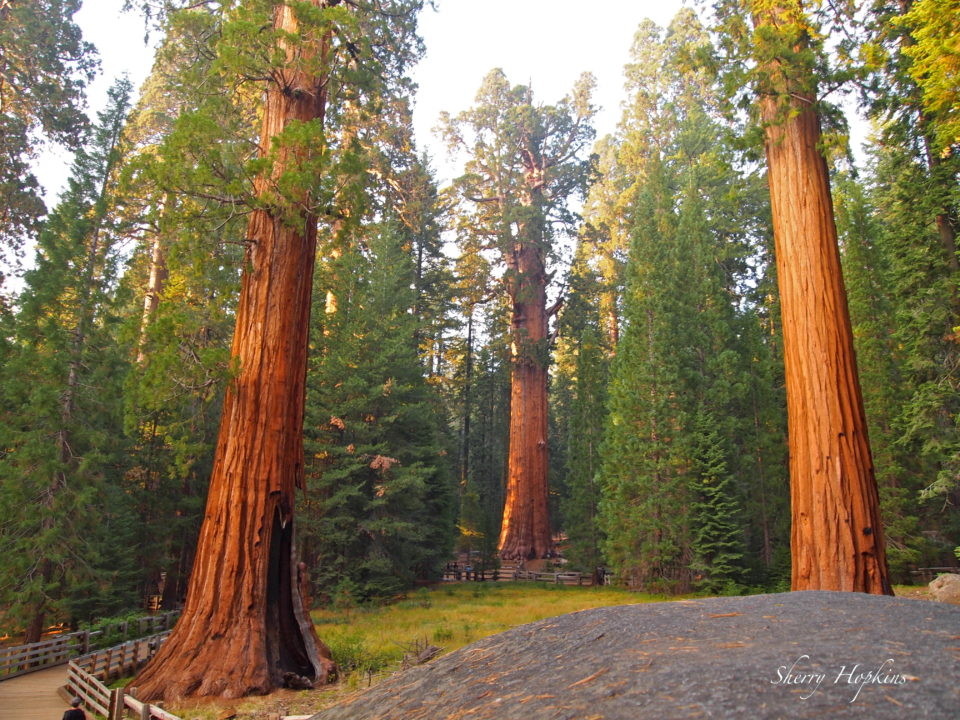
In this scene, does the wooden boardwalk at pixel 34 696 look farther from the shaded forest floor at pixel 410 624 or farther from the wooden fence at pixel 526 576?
the wooden fence at pixel 526 576

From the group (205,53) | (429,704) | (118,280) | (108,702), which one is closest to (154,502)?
(118,280)

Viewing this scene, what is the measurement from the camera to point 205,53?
11.0 metres

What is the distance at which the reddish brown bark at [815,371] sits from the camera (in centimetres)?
745

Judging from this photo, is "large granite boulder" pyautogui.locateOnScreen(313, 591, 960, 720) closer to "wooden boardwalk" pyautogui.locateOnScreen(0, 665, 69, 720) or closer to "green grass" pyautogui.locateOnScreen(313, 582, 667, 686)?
"green grass" pyautogui.locateOnScreen(313, 582, 667, 686)

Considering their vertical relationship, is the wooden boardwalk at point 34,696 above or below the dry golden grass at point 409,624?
below

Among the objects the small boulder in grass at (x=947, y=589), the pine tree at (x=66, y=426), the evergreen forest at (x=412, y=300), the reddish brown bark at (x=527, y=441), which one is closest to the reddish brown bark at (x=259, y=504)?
the evergreen forest at (x=412, y=300)

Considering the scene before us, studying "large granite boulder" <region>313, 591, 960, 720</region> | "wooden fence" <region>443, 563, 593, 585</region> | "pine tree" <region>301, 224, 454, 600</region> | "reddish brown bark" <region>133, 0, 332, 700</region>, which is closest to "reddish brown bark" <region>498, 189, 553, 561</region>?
"wooden fence" <region>443, 563, 593, 585</region>

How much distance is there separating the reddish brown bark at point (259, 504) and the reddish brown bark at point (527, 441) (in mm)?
20152

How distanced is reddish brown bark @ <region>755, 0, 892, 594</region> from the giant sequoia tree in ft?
67.5

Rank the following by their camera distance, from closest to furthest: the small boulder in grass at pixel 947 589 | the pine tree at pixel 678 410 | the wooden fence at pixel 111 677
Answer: the wooden fence at pixel 111 677 < the small boulder in grass at pixel 947 589 < the pine tree at pixel 678 410

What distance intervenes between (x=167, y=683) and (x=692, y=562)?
15.8m

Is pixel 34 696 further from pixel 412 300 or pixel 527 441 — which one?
pixel 527 441

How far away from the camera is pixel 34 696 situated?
10.8m

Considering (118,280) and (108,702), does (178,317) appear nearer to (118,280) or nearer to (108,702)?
(108,702)
